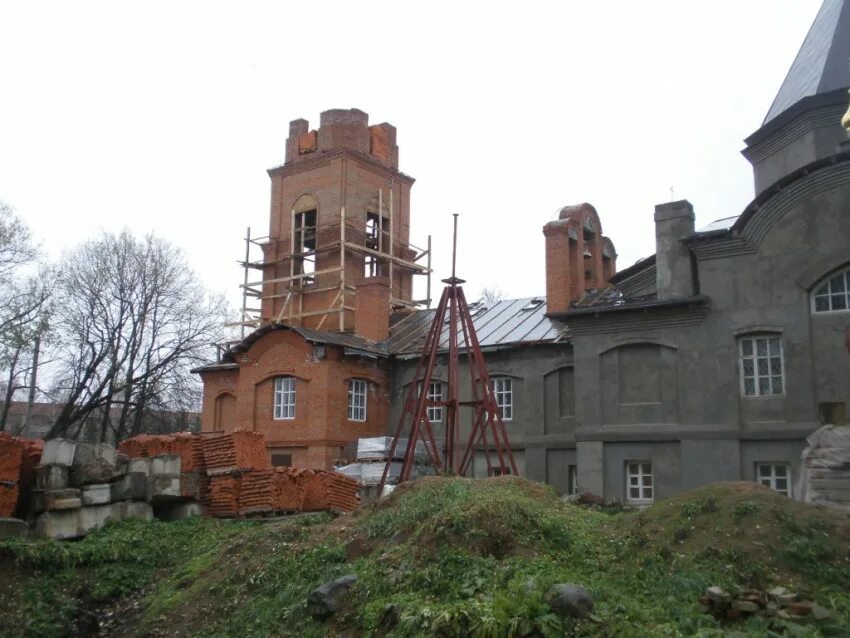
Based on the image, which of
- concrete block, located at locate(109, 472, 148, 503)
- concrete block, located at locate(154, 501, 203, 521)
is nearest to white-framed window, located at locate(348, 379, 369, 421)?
concrete block, located at locate(154, 501, 203, 521)

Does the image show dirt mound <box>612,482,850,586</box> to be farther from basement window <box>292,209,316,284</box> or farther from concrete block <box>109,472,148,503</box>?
basement window <box>292,209,316,284</box>

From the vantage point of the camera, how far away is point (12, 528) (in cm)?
1486

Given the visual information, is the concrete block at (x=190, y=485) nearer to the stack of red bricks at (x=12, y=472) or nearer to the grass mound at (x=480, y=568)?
the stack of red bricks at (x=12, y=472)

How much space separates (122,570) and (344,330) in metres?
20.8

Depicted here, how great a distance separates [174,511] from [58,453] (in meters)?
3.26

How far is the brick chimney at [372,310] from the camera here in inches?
1276

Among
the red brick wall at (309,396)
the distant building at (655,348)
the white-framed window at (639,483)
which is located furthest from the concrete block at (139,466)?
the white-framed window at (639,483)

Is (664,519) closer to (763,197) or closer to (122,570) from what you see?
(122,570)

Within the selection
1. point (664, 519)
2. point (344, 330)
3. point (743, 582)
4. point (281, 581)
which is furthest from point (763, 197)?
point (344, 330)

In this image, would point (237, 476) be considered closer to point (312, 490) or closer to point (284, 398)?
point (312, 490)

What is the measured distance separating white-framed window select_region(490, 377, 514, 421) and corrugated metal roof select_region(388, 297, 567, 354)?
1.25 meters

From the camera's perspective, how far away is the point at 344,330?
113 feet

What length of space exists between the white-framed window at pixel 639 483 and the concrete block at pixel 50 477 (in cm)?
1432

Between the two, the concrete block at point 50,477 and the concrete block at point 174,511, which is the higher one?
the concrete block at point 50,477
